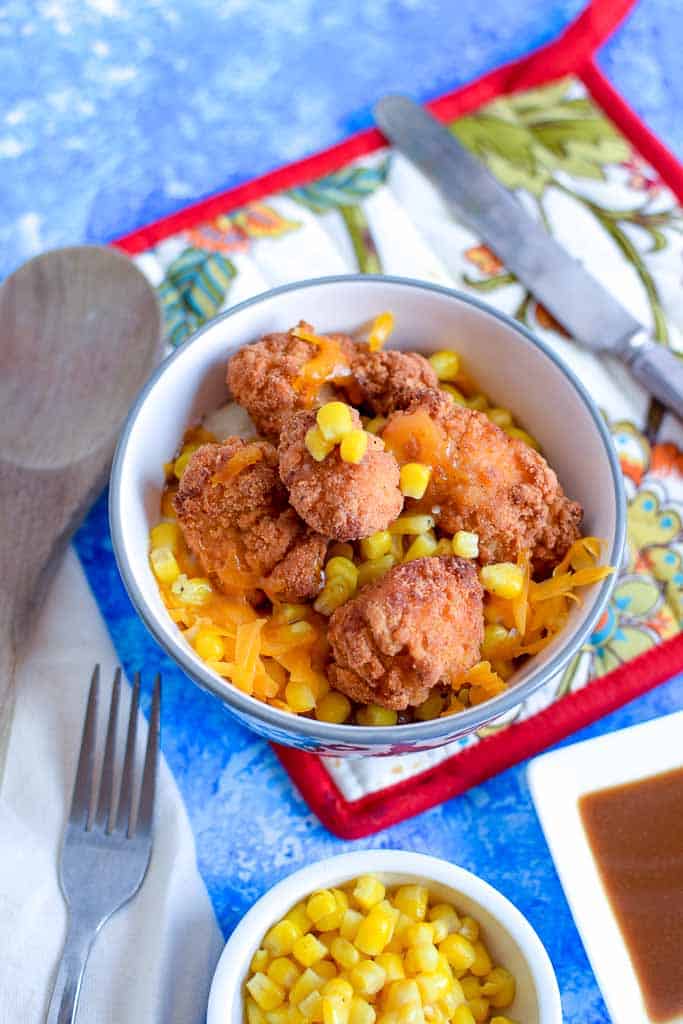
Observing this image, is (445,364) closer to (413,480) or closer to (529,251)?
(413,480)

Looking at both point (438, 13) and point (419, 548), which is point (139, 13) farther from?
point (419, 548)

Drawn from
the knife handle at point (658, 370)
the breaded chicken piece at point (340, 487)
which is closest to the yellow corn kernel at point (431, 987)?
the breaded chicken piece at point (340, 487)

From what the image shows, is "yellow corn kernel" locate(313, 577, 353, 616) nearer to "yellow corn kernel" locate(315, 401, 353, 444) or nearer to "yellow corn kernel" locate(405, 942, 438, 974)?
"yellow corn kernel" locate(315, 401, 353, 444)

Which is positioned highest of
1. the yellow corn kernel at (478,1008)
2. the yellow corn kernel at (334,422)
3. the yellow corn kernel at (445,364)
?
the yellow corn kernel at (334,422)

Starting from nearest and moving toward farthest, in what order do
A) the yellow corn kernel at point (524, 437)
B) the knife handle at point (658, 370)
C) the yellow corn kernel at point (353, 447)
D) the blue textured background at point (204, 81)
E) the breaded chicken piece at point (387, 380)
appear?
the yellow corn kernel at point (353, 447) < the breaded chicken piece at point (387, 380) < the yellow corn kernel at point (524, 437) < the knife handle at point (658, 370) < the blue textured background at point (204, 81)

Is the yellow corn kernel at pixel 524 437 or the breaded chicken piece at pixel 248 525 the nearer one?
the breaded chicken piece at pixel 248 525

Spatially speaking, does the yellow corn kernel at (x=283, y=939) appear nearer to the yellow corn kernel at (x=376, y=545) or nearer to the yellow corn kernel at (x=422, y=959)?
the yellow corn kernel at (x=422, y=959)

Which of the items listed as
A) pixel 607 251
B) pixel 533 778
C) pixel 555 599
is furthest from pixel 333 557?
pixel 607 251

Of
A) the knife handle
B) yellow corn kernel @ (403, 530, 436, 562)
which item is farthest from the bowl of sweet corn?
the knife handle
